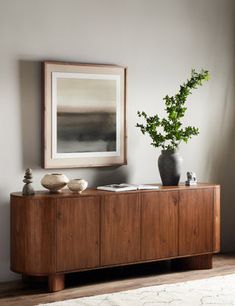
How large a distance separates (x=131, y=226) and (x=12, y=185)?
1038 millimetres

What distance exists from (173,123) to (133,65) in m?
0.66

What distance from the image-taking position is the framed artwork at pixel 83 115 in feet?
18.1

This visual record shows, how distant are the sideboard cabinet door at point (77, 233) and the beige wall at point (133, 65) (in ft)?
1.68

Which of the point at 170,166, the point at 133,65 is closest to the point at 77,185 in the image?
the point at 170,166

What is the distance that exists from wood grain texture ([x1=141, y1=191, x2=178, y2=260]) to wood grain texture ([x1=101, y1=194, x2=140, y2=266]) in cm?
7

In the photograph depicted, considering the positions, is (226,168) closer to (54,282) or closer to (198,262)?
(198,262)

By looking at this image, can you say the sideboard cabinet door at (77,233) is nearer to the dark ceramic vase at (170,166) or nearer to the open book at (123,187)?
the open book at (123,187)

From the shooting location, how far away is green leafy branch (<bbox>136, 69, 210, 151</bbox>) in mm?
5828

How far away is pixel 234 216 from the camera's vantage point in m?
6.75

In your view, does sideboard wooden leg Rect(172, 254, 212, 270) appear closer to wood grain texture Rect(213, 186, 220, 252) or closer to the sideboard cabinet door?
wood grain texture Rect(213, 186, 220, 252)

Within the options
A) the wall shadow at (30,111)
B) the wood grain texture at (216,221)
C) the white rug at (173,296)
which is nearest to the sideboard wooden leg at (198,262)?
the wood grain texture at (216,221)

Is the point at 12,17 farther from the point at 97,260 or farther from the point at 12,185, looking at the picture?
the point at 97,260

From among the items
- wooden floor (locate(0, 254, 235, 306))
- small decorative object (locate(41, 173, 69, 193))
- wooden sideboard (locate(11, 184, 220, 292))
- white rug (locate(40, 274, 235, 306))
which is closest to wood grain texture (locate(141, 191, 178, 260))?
wooden sideboard (locate(11, 184, 220, 292))

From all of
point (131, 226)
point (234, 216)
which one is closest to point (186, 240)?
point (131, 226)
